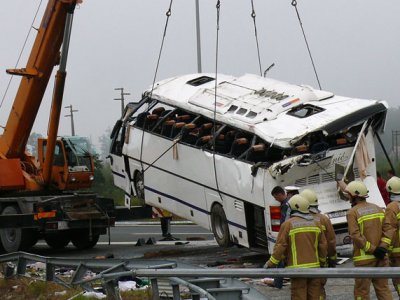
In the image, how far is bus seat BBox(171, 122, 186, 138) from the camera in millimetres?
16625

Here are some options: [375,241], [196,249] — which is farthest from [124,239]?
[375,241]

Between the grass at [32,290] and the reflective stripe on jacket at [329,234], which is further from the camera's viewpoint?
the grass at [32,290]

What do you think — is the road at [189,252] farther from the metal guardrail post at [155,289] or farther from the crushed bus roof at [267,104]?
the metal guardrail post at [155,289]

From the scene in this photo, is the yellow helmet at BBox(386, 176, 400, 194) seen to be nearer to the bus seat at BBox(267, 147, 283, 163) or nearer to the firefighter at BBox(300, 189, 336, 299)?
the firefighter at BBox(300, 189, 336, 299)

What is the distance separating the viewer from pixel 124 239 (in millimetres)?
23734

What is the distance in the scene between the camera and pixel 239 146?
1540 centimetres

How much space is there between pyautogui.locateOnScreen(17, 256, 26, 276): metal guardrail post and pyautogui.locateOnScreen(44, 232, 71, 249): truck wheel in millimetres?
7458

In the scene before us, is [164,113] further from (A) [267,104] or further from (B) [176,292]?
(B) [176,292]

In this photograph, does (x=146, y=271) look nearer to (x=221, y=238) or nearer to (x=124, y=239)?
(x=221, y=238)

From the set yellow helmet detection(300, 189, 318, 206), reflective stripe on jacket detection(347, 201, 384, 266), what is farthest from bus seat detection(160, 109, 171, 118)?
reflective stripe on jacket detection(347, 201, 384, 266)

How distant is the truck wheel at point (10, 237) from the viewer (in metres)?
18.8

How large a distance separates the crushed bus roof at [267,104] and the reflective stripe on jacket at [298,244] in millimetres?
4224

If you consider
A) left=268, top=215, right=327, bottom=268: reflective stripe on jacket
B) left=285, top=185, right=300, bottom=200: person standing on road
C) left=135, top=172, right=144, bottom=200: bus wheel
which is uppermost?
left=135, top=172, right=144, bottom=200: bus wheel

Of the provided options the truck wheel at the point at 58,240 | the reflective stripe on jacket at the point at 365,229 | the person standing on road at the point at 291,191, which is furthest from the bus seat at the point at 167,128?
the reflective stripe on jacket at the point at 365,229
